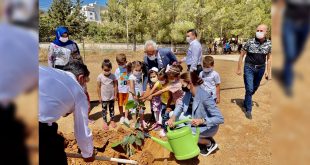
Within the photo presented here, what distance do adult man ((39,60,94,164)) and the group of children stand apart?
181cm

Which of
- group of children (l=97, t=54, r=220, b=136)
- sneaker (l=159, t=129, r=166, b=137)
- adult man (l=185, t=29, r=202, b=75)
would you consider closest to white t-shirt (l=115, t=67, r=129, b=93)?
group of children (l=97, t=54, r=220, b=136)

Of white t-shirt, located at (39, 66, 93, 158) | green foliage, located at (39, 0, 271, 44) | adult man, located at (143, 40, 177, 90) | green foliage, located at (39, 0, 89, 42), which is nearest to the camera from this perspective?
white t-shirt, located at (39, 66, 93, 158)

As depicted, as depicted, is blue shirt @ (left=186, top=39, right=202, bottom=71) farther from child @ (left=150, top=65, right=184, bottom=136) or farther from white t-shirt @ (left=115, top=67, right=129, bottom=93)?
white t-shirt @ (left=115, top=67, right=129, bottom=93)

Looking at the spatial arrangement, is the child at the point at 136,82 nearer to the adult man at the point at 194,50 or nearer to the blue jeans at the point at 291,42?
the adult man at the point at 194,50

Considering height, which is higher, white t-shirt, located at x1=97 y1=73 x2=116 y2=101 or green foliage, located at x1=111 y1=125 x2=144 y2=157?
white t-shirt, located at x1=97 y1=73 x2=116 y2=101

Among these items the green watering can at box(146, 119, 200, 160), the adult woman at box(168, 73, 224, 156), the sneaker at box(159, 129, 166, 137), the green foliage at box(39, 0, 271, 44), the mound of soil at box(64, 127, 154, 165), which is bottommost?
the mound of soil at box(64, 127, 154, 165)

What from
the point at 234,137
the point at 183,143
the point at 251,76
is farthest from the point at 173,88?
the point at 251,76

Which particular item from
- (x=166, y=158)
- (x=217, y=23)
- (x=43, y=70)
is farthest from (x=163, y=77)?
(x=217, y=23)

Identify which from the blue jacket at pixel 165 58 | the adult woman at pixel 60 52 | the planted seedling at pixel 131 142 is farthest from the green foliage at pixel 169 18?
the planted seedling at pixel 131 142

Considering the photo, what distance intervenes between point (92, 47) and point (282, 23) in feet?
76.5

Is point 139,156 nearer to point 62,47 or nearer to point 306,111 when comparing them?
point 62,47

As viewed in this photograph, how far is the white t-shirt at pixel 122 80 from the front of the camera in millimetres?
4492

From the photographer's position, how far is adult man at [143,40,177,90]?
4.46 m

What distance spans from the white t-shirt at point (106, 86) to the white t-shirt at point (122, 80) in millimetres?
194
